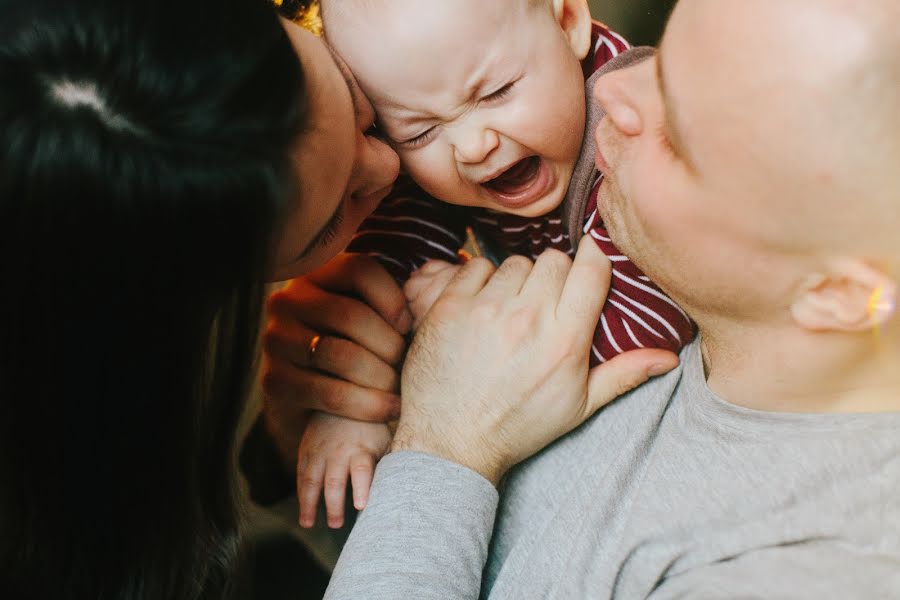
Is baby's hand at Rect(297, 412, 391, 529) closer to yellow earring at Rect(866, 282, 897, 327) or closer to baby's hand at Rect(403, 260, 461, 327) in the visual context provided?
baby's hand at Rect(403, 260, 461, 327)

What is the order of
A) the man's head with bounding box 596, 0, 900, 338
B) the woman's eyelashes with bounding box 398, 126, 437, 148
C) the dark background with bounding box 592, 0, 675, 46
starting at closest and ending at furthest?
1. the man's head with bounding box 596, 0, 900, 338
2. the woman's eyelashes with bounding box 398, 126, 437, 148
3. the dark background with bounding box 592, 0, 675, 46

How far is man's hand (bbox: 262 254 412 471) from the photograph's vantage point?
124 centimetres

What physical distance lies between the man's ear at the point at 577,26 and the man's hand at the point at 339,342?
486 millimetres

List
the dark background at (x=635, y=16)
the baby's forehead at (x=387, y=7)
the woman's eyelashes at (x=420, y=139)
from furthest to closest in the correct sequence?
the dark background at (x=635, y=16)
the woman's eyelashes at (x=420, y=139)
the baby's forehead at (x=387, y=7)

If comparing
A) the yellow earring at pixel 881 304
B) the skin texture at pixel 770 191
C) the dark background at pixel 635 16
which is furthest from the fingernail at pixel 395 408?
the dark background at pixel 635 16

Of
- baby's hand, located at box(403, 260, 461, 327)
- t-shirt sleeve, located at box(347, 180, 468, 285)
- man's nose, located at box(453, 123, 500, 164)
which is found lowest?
baby's hand, located at box(403, 260, 461, 327)

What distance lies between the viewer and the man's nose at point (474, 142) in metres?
1.12

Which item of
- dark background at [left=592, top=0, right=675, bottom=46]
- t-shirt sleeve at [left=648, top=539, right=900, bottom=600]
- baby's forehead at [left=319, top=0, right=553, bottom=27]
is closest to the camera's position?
t-shirt sleeve at [left=648, top=539, right=900, bottom=600]

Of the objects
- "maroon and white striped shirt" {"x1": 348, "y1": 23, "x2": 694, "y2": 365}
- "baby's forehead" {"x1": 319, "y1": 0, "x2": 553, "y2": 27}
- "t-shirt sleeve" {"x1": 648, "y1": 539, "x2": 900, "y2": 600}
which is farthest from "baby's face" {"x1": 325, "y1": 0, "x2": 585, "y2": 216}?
"t-shirt sleeve" {"x1": 648, "y1": 539, "x2": 900, "y2": 600}

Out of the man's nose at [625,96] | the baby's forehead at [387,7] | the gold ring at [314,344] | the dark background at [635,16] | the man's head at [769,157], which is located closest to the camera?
the man's head at [769,157]

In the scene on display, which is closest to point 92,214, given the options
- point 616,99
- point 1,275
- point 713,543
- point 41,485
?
point 1,275

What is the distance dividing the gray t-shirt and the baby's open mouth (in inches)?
Result: 14.5

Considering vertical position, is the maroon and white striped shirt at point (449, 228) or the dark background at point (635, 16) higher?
the dark background at point (635, 16)

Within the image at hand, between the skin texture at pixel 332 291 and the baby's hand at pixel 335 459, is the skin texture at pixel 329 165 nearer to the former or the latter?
the skin texture at pixel 332 291
